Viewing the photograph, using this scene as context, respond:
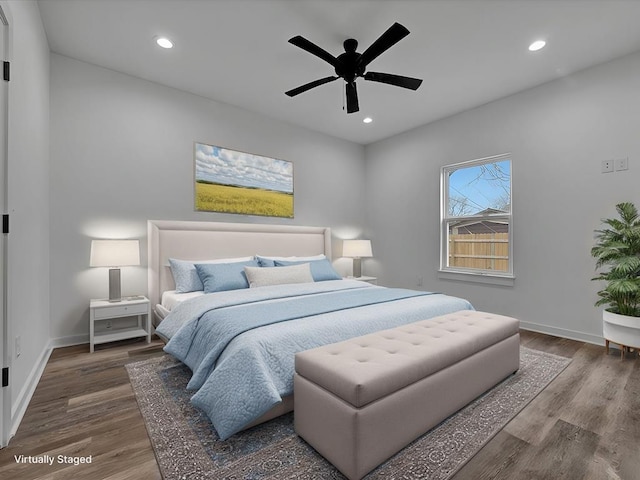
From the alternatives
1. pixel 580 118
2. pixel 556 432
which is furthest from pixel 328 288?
pixel 580 118

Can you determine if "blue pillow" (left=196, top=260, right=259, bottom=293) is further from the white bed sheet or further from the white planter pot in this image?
the white planter pot

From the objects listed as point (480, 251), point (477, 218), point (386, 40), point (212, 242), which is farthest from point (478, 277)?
point (212, 242)

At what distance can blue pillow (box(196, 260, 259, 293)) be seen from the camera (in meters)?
3.24

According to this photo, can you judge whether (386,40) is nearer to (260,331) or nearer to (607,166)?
(260,331)

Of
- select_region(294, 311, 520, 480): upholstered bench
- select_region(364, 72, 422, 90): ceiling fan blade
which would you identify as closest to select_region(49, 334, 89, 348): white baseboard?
select_region(294, 311, 520, 480): upholstered bench

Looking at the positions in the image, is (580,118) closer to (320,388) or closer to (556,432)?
(556,432)

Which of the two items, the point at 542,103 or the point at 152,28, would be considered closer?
the point at 152,28

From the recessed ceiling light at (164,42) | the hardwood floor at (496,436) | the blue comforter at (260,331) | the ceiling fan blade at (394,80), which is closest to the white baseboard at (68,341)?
the hardwood floor at (496,436)

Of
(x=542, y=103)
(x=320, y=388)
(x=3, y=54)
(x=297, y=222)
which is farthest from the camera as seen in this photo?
(x=297, y=222)

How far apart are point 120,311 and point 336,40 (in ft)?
10.8

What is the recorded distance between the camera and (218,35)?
2764mm

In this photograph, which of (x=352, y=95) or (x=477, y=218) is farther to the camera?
(x=477, y=218)

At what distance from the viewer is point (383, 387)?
56.8 inches

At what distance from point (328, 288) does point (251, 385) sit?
5.54 feet
